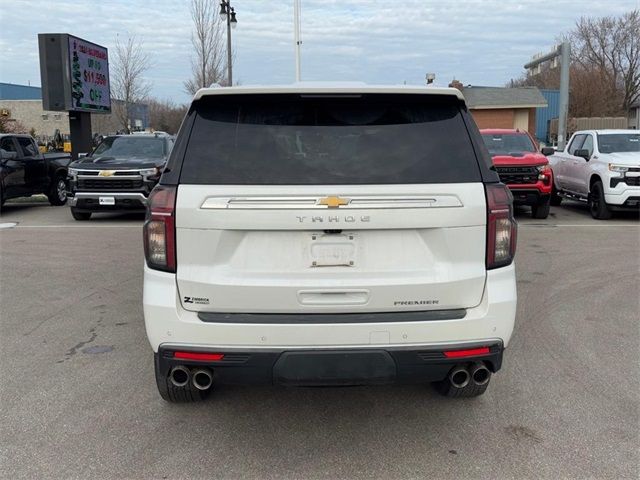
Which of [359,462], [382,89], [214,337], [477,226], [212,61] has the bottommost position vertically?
[359,462]

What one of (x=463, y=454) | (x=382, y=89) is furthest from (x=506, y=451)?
(x=382, y=89)

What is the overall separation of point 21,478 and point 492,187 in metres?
2.88

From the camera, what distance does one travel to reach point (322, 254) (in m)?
3.05

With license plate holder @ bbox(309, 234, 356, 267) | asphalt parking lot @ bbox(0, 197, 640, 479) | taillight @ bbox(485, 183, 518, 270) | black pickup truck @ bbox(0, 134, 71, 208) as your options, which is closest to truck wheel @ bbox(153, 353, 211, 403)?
asphalt parking lot @ bbox(0, 197, 640, 479)

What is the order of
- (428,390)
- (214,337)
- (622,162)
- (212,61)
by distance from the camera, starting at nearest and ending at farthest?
1. (214,337)
2. (428,390)
3. (622,162)
4. (212,61)

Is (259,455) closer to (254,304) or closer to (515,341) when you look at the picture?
(254,304)

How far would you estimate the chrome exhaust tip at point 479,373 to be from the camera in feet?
10.6

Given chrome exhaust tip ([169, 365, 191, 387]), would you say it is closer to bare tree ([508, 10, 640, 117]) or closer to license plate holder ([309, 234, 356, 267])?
license plate holder ([309, 234, 356, 267])

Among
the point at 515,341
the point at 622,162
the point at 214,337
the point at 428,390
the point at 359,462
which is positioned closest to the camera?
the point at 214,337

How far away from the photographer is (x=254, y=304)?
9.95ft

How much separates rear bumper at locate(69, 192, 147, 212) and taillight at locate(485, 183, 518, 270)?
10277 millimetres

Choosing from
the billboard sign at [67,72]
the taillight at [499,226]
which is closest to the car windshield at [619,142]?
the taillight at [499,226]

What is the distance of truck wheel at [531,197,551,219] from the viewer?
1284cm

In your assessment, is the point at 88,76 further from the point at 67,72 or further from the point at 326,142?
the point at 326,142
